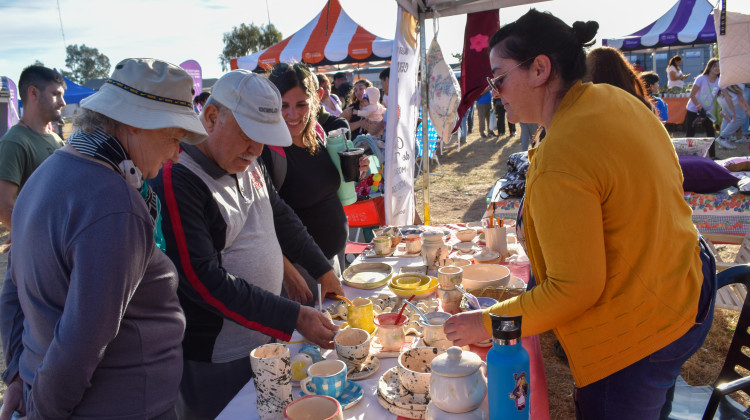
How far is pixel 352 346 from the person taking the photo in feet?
4.92

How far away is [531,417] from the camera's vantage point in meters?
1.31

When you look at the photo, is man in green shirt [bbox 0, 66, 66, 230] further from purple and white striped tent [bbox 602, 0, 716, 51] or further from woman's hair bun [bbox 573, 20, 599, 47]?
purple and white striped tent [bbox 602, 0, 716, 51]

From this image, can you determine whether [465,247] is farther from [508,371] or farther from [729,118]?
[729,118]

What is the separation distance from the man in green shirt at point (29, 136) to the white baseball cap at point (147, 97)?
2718 millimetres

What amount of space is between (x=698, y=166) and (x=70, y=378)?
4977 millimetres

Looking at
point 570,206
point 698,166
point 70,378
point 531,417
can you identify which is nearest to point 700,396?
point 531,417

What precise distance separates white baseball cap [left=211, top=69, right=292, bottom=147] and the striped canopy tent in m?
9.78

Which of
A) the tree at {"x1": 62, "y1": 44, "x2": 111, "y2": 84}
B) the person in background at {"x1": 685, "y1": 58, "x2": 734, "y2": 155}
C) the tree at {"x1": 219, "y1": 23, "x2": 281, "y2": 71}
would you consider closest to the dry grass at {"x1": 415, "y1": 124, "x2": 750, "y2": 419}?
the person in background at {"x1": 685, "y1": 58, "x2": 734, "y2": 155}

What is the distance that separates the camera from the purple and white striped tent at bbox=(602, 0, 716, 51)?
46.8 ft

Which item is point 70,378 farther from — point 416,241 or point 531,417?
point 416,241

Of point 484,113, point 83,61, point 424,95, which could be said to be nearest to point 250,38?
point 484,113

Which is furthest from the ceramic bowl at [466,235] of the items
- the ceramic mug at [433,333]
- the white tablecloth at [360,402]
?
the ceramic mug at [433,333]

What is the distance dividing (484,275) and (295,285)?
0.90m

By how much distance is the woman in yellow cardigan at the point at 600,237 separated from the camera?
1.16 m
